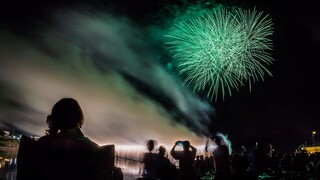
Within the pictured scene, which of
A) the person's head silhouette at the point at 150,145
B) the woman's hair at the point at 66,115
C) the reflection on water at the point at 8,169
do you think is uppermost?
the person's head silhouette at the point at 150,145

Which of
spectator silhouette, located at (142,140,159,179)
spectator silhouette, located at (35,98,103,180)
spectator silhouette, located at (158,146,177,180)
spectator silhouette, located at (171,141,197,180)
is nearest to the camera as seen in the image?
spectator silhouette, located at (35,98,103,180)

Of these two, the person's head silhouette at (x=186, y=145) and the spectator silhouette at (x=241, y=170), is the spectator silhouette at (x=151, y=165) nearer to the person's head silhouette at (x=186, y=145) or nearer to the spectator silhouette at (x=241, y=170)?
the person's head silhouette at (x=186, y=145)

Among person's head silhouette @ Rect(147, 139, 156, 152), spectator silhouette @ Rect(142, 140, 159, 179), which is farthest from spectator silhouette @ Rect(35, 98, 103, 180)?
person's head silhouette @ Rect(147, 139, 156, 152)

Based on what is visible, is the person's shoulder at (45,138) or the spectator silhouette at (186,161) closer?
the person's shoulder at (45,138)

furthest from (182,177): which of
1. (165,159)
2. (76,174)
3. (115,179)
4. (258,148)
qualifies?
(76,174)

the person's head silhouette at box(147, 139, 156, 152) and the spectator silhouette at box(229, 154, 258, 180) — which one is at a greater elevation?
the person's head silhouette at box(147, 139, 156, 152)

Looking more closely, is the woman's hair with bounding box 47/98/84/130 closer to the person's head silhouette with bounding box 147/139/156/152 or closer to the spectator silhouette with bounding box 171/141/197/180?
the person's head silhouette with bounding box 147/139/156/152

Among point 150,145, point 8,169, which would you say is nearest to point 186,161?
point 150,145

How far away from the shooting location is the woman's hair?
2.81 m

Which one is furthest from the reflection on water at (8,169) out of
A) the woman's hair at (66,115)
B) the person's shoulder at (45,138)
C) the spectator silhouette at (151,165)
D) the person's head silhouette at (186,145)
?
the person's head silhouette at (186,145)

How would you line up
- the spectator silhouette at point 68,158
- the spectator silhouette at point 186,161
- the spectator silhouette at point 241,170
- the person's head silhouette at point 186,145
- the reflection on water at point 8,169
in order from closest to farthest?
the spectator silhouette at point 68,158, the spectator silhouette at point 241,170, the spectator silhouette at point 186,161, the person's head silhouette at point 186,145, the reflection on water at point 8,169

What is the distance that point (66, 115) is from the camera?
2834 mm

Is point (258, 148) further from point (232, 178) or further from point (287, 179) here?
point (232, 178)

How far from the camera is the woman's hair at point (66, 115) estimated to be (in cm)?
281
